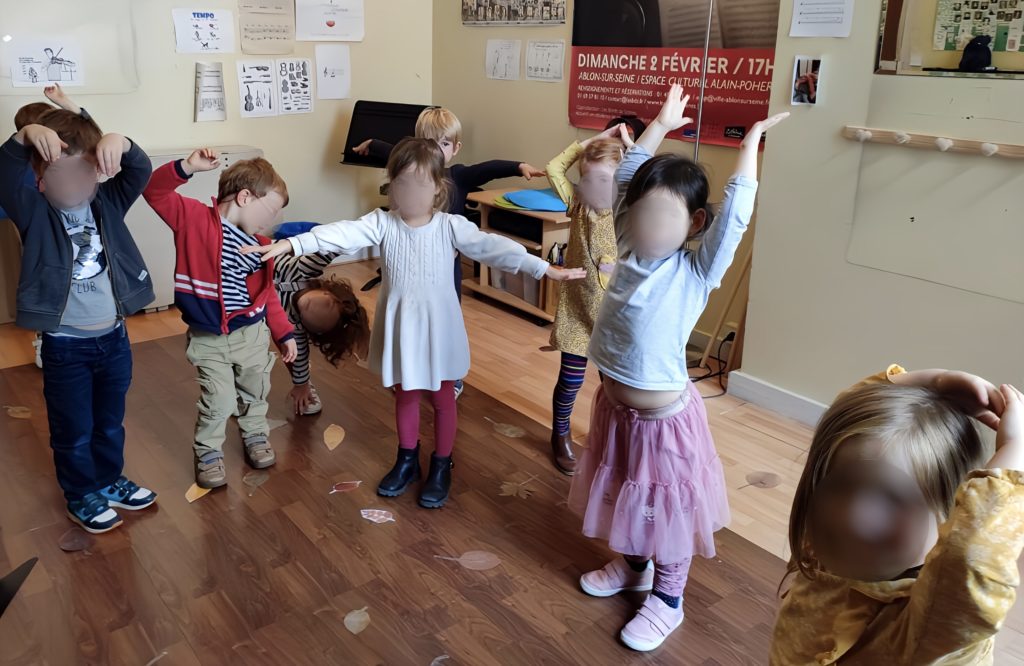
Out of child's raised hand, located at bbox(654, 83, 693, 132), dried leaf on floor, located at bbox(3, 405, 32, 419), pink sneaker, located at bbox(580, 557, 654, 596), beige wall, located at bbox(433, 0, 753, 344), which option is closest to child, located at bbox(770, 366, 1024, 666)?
child's raised hand, located at bbox(654, 83, 693, 132)

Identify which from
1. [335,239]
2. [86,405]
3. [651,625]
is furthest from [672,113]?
[86,405]

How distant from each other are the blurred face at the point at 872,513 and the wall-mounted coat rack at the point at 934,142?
173 cm

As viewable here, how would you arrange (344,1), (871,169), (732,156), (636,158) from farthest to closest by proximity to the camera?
(344,1), (732,156), (871,169), (636,158)

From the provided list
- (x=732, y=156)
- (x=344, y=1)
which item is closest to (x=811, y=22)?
(x=732, y=156)

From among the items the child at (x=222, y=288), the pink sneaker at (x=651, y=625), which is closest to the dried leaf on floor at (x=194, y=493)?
the child at (x=222, y=288)

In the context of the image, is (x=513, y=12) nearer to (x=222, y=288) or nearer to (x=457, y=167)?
(x=457, y=167)

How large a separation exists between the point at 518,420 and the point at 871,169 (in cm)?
138

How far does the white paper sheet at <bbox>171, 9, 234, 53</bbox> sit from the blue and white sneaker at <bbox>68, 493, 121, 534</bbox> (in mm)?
2570

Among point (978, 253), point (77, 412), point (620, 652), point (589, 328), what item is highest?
point (978, 253)

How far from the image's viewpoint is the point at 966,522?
76cm

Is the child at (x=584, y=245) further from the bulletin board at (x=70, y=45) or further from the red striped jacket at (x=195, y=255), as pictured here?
the bulletin board at (x=70, y=45)

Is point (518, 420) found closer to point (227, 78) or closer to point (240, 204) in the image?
point (240, 204)

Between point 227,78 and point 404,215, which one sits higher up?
point 227,78

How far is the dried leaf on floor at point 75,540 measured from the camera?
6.86ft
